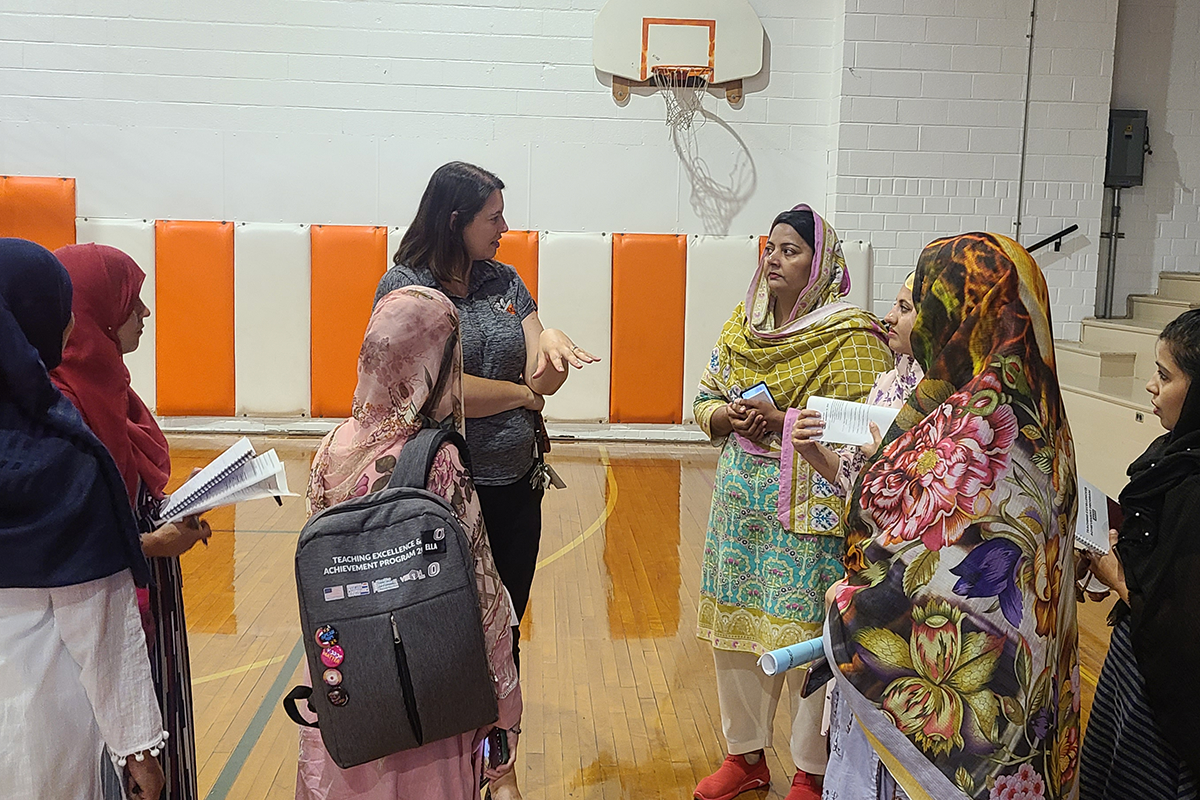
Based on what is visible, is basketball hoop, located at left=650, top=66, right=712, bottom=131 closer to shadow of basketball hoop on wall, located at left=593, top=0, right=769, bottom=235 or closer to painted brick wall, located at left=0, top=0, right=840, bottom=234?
shadow of basketball hoop on wall, located at left=593, top=0, right=769, bottom=235

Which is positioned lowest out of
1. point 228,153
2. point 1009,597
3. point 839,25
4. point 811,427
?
point 1009,597

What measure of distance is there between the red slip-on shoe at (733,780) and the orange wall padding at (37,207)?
6.23 meters

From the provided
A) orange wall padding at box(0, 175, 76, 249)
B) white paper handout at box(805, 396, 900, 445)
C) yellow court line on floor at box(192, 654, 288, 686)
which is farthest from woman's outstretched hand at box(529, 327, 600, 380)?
orange wall padding at box(0, 175, 76, 249)

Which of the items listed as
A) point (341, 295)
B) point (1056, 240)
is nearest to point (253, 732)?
point (341, 295)

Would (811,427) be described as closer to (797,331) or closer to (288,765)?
(797,331)

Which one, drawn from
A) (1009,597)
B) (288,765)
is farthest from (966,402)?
(288,765)

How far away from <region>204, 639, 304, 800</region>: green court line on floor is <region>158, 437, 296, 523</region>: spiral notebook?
4.17ft

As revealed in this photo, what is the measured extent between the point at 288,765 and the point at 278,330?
4910 mm

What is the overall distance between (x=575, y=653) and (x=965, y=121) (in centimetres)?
537

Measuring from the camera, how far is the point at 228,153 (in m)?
7.38

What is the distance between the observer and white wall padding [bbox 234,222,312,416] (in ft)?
24.1

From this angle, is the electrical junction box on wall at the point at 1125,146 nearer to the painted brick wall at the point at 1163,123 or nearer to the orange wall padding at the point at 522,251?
the painted brick wall at the point at 1163,123

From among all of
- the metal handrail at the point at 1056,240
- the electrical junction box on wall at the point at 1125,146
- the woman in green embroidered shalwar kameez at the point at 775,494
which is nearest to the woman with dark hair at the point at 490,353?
the woman in green embroidered shalwar kameez at the point at 775,494

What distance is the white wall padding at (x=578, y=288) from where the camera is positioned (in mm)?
7516
